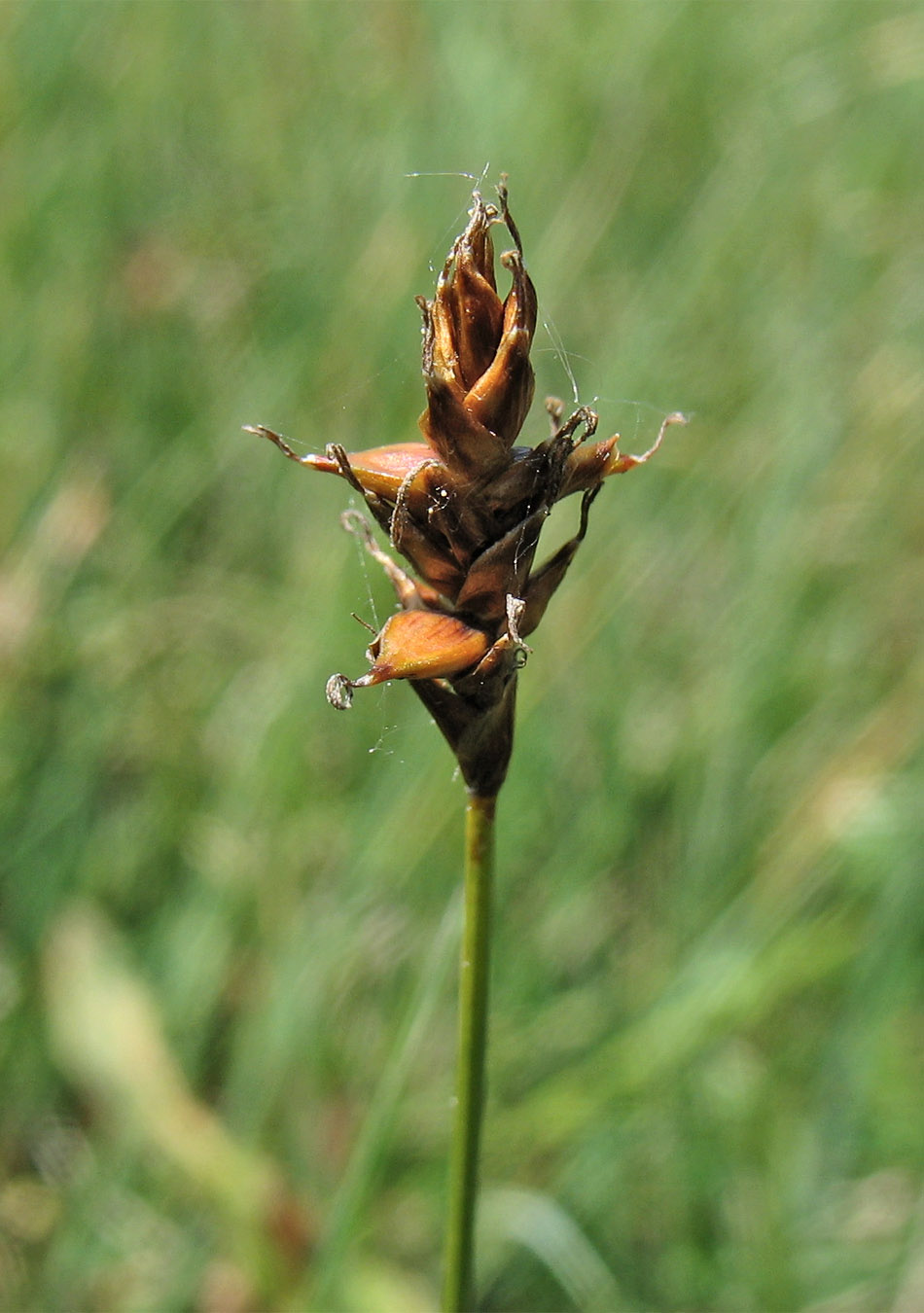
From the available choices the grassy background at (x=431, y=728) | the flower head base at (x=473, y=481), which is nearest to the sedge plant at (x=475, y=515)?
the flower head base at (x=473, y=481)

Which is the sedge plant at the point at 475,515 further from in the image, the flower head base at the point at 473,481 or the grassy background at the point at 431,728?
the grassy background at the point at 431,728

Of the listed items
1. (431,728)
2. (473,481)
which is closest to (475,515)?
(473,481)

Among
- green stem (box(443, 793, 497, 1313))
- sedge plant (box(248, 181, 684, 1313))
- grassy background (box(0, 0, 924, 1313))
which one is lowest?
green stem (box(443, 793, 497, 1313))

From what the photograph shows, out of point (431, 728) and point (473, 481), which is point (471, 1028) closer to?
point (473, 481)

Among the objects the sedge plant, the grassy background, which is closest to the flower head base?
the sedge plant

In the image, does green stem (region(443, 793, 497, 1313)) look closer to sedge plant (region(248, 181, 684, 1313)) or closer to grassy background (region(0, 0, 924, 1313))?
sedge plant (region(248, 181, 684, 1313))

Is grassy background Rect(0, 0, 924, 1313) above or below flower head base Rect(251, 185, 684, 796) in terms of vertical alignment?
above

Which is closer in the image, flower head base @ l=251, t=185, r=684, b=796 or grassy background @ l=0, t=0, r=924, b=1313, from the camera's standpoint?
flower head base @ l=251, t=185, r=684, b=796

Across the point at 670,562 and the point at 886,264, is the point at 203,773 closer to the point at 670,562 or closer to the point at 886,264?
the point at 670,562
